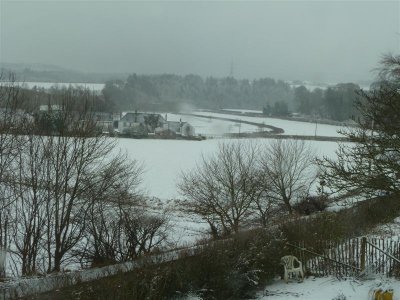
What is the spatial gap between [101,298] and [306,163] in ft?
65.5

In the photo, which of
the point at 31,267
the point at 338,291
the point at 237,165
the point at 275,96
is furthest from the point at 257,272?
the point at 275,96

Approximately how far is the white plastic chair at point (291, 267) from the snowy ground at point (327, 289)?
0.21 meters

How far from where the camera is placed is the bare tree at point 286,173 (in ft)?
81.1

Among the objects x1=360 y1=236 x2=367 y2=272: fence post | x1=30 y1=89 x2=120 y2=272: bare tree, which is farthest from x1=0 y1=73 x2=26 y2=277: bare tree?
x1=360 y1=236 x2=367 y2=272: fence post

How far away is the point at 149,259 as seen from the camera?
10.9 metres

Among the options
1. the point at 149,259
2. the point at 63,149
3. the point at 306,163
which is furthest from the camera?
the point at 306,163

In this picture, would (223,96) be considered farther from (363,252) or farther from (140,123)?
(363,252)

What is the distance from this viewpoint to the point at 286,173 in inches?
1001

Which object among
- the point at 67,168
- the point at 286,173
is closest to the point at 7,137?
the point at 67,168

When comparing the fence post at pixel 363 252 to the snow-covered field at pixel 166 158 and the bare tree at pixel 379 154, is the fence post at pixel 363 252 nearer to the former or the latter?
the bare tree at pixel 379 154

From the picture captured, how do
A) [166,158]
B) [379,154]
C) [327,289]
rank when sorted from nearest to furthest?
[327,289] < [379,154] < [166,158]

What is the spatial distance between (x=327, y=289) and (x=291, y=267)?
1572 millimetres

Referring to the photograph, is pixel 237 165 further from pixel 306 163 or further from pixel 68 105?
pixel 68 105

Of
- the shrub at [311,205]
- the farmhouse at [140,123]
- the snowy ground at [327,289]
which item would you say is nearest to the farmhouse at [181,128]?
the farmhouse at [140,123]
